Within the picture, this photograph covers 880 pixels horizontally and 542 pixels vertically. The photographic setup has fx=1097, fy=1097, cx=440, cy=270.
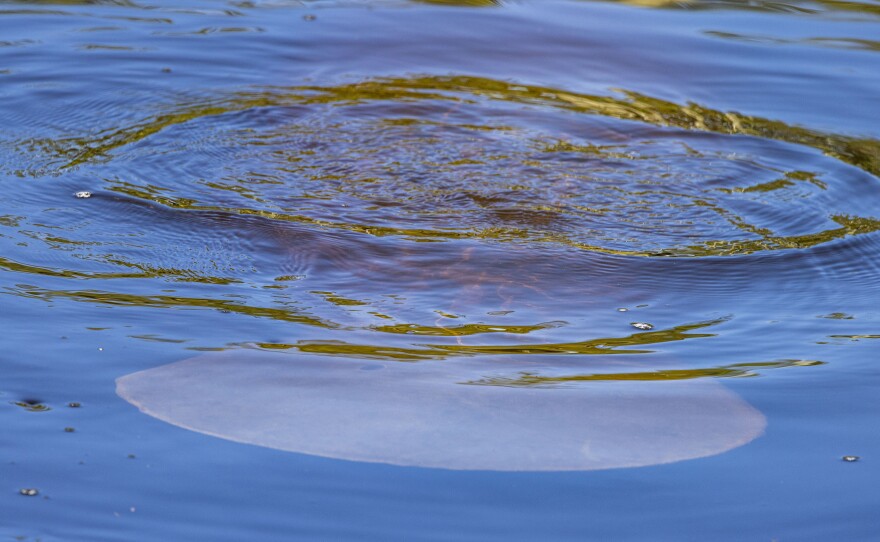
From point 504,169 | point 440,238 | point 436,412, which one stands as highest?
point 504,169

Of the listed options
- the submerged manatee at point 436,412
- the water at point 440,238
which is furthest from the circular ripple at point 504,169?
the submerged manatee at point 436,412

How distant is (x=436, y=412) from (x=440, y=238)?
111 cm

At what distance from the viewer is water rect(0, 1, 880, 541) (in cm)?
204

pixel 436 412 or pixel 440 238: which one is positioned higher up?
pixel 440 238

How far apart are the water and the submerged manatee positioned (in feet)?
0.15

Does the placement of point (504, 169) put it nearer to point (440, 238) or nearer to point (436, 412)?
point (440, 238)

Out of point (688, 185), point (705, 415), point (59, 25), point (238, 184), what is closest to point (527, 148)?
point (688, 185)

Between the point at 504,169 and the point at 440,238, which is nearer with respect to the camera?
the point at 440,238

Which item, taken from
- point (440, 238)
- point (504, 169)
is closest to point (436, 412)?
point (440, 238)

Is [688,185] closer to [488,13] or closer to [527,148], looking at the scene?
A: [527,148]

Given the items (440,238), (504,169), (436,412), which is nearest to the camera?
(436,412)

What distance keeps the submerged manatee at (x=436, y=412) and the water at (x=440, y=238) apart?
46 mm

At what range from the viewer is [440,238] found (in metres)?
3.39

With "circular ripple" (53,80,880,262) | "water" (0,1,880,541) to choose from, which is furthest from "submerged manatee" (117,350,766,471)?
"circular ripple" (53,80,880,262)
